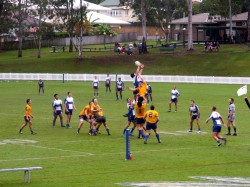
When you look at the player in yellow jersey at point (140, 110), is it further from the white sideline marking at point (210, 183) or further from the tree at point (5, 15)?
the tree at point (5, 15)

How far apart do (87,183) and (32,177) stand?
8.55ft

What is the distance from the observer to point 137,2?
119m

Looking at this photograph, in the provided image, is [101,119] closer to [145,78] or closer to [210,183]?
[210,183]

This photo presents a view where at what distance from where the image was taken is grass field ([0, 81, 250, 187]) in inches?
1010

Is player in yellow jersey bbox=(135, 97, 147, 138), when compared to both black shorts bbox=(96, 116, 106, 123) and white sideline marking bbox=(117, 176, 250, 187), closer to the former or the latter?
black shorts bbox=(96, 116, 106, 123)

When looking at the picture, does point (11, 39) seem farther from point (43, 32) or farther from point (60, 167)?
point (60, 167)

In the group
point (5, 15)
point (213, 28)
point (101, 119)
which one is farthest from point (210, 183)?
point (5, 15)

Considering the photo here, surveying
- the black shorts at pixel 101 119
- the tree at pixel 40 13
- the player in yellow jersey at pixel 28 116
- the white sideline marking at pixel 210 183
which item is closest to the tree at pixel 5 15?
the tree at pixel 40 13

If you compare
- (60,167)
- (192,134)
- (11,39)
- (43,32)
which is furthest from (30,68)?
(60,167)

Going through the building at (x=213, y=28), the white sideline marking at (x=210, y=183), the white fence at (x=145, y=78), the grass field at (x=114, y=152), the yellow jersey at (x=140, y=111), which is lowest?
the grass field at (x=114, y=152)

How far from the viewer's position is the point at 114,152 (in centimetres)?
3269

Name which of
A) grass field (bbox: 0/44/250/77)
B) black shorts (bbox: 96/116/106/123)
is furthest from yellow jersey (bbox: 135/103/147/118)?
grass field (bbox: 0/44/250/77)

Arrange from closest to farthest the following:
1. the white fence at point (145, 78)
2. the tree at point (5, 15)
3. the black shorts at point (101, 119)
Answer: the black shorts at point (101, 119) < the white fence at point (145, 78) < the tree at point (5, 15)

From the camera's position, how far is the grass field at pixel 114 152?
25.7m
